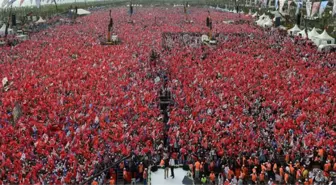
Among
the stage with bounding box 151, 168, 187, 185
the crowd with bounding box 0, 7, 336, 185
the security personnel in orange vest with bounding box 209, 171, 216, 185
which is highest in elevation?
the crowd with bounding box 0, 7, 336, 185

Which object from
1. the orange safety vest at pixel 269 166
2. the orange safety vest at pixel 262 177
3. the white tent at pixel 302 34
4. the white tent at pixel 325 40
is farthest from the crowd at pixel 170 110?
the white tent at pixel 302 34

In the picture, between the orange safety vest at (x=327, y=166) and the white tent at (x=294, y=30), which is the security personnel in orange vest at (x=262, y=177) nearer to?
the orange safety vest at (x=327, y=166)

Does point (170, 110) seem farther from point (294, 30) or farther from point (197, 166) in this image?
point (294, 30)

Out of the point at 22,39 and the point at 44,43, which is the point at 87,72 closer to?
the point at 44,43

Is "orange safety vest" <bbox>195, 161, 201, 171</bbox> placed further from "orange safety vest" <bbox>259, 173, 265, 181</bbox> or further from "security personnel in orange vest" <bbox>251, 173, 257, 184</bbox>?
"orange safety vest" <bbox>259, 173, 265, 181</bbox>

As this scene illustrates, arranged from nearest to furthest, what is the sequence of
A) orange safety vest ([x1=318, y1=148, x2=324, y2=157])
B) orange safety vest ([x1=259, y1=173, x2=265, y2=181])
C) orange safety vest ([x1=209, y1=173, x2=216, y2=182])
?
orange safety vest ([x1=259, y1=173, x2=265, y2=181]) < orange safety vest ([x1=209, y1=173, x2=216, y2=182]) < orange safety vest ([x1=318, y1=148, x2=324, y2=157])

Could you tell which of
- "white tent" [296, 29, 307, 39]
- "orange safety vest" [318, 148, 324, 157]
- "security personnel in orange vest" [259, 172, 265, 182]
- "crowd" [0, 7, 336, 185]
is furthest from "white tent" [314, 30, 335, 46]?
"security personnel in orange vest" [259, 172, 265, 182]

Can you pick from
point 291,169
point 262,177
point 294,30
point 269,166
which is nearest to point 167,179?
point 262,177

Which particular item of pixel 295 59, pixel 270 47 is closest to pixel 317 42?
pixel 270 47
